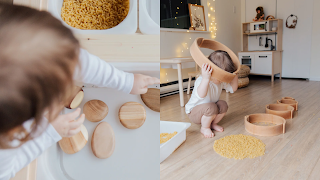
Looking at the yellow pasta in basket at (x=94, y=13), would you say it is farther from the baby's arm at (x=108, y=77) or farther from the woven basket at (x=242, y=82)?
the woven basket at (x=242, y=82)

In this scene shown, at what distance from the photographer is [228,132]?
122 centimetres

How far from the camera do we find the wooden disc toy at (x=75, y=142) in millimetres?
355

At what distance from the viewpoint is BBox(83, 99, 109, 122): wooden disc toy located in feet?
1.19

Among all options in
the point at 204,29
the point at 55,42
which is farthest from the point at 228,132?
the point at 204,29

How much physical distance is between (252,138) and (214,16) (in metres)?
2.13

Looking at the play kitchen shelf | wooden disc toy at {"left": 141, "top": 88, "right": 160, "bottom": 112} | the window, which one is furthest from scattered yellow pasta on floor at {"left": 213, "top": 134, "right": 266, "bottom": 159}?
the play kitchen shelf

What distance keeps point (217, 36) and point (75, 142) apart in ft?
9.53

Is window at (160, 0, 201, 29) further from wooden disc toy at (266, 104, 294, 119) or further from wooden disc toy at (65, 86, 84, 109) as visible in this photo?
wooden disc toy at (65, 86, 84, 109)

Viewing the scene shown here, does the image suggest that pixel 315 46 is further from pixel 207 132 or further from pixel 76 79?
pixel 76 79

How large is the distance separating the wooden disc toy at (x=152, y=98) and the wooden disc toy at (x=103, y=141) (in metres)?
0.07

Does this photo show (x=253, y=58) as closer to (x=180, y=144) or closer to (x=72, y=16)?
(x=180, y=144)

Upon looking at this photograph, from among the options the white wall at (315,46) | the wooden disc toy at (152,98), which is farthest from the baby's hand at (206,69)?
the white wall at (315,46)

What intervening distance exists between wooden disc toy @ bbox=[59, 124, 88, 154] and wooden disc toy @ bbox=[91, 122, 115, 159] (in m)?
0.01

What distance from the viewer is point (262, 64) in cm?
319
